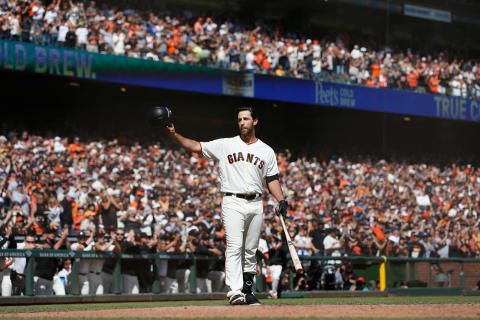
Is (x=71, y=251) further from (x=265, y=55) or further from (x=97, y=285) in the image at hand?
(x=265, y=55)

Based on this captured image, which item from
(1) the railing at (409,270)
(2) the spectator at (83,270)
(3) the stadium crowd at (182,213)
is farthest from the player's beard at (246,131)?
(1) the railing at (409,270)

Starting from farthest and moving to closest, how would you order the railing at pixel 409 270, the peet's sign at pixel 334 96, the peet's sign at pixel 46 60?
the peet's sign at pixel 334 96
the peet's sign at pixel 46 60
the railing at pixel 409 270

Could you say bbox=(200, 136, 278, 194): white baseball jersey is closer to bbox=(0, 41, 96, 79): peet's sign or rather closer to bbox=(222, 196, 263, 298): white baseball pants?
bbox=(222, 196, 263, 298): white baseball pants

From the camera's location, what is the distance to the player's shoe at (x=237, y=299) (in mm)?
8109

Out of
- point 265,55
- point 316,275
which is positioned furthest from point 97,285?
point 265,55

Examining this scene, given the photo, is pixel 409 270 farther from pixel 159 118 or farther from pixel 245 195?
pixel 159 118

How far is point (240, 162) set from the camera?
829cm

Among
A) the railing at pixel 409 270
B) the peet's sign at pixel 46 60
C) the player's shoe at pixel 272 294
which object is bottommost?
the player's shoe at pixel 272 294

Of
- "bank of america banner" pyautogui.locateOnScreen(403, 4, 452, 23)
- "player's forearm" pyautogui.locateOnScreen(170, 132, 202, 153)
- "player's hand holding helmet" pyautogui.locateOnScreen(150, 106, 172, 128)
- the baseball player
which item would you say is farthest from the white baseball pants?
"bank of america banner" pyautogui.locateOnScreen(403, 4, 452, 23)

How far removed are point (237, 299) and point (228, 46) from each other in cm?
1871

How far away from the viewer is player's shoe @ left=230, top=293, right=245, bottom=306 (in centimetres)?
811

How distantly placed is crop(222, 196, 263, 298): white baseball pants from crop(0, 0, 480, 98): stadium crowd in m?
Answer: 14.7

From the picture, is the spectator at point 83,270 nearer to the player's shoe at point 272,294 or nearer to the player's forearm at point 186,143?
the player's shoe at point 272,294

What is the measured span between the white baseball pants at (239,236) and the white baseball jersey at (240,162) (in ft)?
0.49
